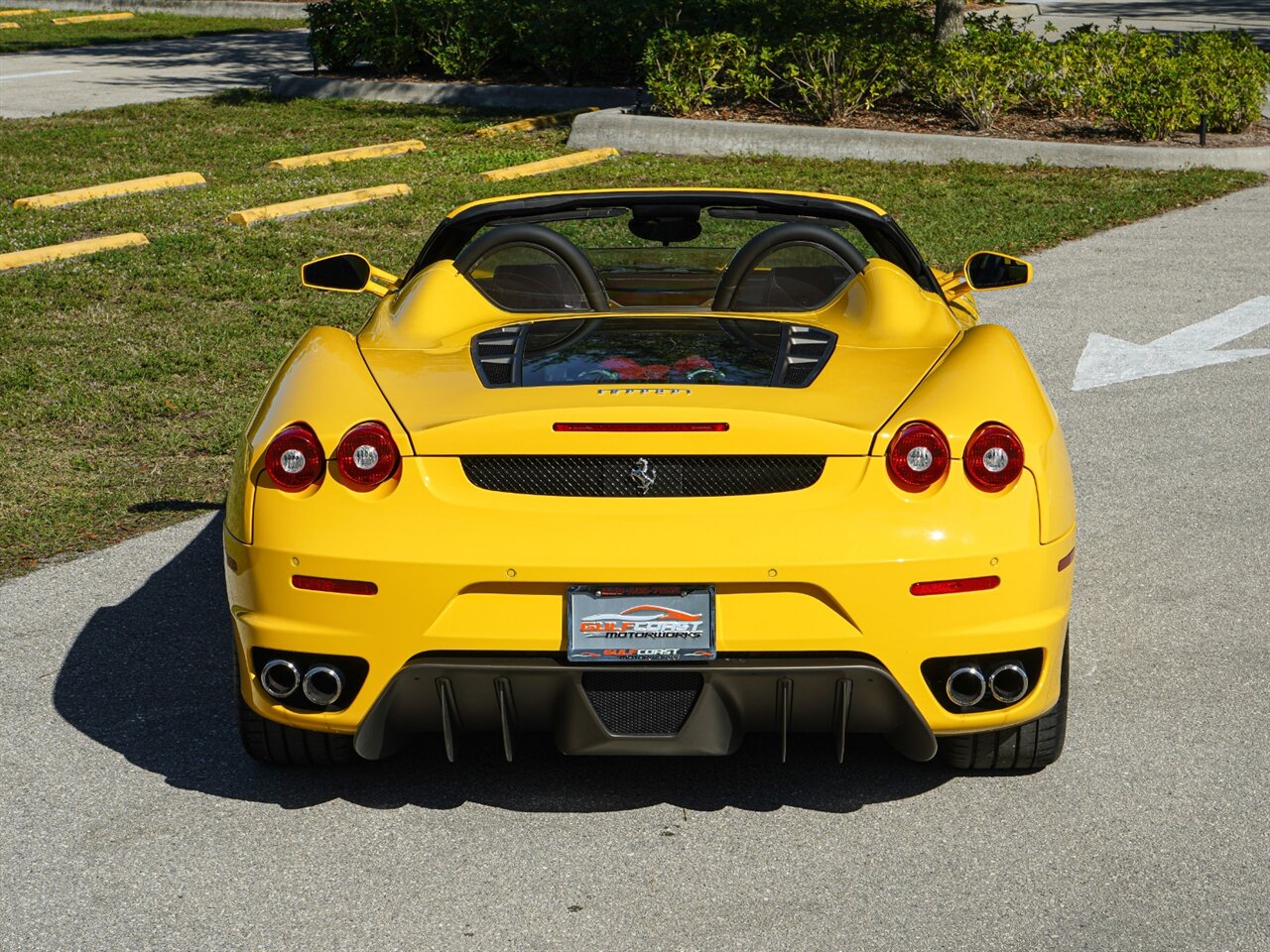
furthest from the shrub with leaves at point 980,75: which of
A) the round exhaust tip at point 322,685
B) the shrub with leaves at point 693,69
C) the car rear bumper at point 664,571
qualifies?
the round exhaust tip at point 322,685

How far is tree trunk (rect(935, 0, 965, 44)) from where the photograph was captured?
17.4m

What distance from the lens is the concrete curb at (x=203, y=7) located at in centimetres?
3269

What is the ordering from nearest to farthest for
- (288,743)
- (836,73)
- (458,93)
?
1. (288,743)
2. (836,73)
3. (458,93)

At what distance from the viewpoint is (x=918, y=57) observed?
1717 cm

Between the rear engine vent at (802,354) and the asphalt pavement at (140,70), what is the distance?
16606mm

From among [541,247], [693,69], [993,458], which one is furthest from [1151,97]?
[993,458]

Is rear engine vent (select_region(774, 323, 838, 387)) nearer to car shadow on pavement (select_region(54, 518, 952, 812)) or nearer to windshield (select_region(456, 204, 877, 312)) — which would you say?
windshield (select_region(456, 204, 877, 312))

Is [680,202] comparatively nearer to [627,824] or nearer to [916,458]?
[916,458]

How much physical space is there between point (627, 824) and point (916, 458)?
3.70 feet

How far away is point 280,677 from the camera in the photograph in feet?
12.8

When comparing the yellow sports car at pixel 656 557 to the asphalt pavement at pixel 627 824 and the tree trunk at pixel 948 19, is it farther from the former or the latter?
the tree trunk at pixel 948 19

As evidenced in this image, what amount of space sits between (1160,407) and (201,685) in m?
5.17

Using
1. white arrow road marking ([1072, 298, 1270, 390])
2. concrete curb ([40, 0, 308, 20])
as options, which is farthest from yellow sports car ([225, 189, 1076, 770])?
concrete curb ([40, 0, 308, 20])

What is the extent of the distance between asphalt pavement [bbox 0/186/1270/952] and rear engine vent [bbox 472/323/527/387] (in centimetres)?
103
